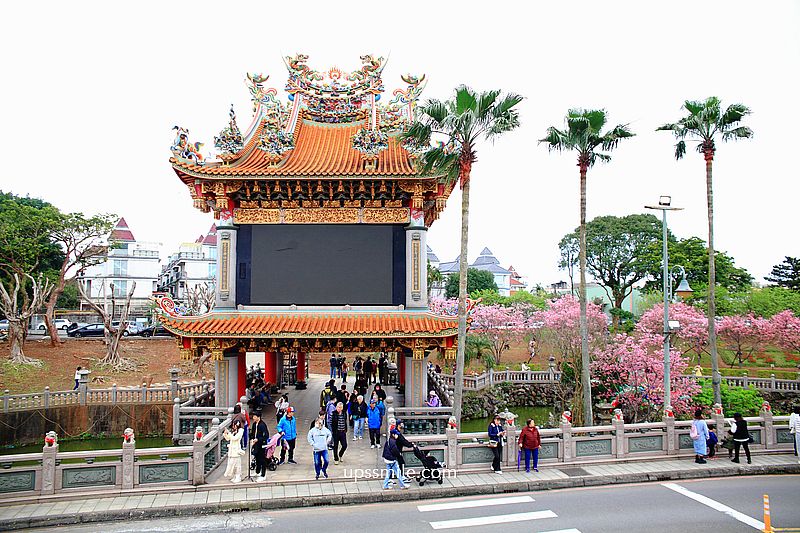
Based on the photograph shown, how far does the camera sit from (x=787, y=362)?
41.0 meters

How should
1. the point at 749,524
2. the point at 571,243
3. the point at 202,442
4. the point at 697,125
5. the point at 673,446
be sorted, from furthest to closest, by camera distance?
the point at 571,243, the point at 697,125, the point at 673,446, the point at 202,442, the point at 749,524

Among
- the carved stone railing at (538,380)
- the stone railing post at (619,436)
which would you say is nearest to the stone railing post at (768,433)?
the stone railing post at (619,436)

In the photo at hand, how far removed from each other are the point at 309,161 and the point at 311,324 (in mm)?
6291

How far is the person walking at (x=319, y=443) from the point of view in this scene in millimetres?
13227

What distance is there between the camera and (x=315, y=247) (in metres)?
19.2

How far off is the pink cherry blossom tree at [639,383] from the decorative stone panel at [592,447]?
36.2 feet

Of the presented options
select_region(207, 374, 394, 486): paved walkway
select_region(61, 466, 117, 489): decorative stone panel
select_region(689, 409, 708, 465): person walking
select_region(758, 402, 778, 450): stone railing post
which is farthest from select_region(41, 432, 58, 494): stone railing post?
select_region(758, 402, 778, 450): stone railing post

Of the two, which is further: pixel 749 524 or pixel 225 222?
Result: pixel 225 222

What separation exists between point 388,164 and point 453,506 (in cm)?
1177

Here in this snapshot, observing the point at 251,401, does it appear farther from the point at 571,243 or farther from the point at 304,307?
the point at 571,243

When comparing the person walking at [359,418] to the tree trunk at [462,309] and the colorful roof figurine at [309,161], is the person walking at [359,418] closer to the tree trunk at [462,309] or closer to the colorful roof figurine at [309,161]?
the tree trunk at [462,309]

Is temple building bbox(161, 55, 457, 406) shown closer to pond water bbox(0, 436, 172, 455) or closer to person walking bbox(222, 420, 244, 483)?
person walking bbox(222, 420, 244, 483)

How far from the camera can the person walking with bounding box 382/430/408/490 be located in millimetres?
12750

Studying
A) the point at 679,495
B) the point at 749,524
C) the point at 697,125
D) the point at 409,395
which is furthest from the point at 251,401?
the point at 697,125
